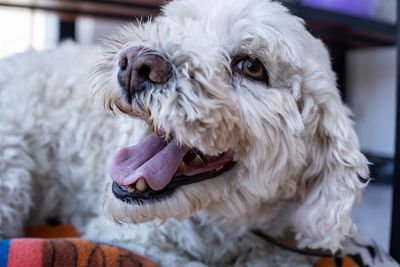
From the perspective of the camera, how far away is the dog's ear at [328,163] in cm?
128

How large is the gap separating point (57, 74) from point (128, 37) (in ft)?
2.66

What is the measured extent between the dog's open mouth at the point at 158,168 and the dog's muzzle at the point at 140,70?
216 mm

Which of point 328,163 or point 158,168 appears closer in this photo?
point 158,168

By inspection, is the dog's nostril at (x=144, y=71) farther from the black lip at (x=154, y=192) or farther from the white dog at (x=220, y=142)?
the black lip at (x=154, y=192)

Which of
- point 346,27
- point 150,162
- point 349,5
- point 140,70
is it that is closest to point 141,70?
point 140,70

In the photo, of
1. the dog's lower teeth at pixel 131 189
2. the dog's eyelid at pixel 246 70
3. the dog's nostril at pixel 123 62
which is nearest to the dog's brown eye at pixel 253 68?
the dog's eyelid at pixel 246 70

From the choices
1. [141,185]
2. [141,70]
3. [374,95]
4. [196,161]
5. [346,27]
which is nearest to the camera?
[141,70]

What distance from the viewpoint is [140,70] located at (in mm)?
1023

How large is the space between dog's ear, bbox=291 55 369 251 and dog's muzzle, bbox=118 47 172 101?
0.50 metres

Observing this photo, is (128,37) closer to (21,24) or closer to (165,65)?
(165,65)

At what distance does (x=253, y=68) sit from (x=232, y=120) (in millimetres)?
236

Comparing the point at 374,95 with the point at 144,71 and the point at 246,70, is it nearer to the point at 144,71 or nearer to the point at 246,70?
the point at 246,70

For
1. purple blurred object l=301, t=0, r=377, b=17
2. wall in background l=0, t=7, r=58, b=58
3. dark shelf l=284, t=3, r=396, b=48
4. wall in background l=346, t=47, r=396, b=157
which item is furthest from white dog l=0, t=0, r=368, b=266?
wall in background l=346, t=47, r=396, b=157

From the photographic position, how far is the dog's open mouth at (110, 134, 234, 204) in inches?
44.8
